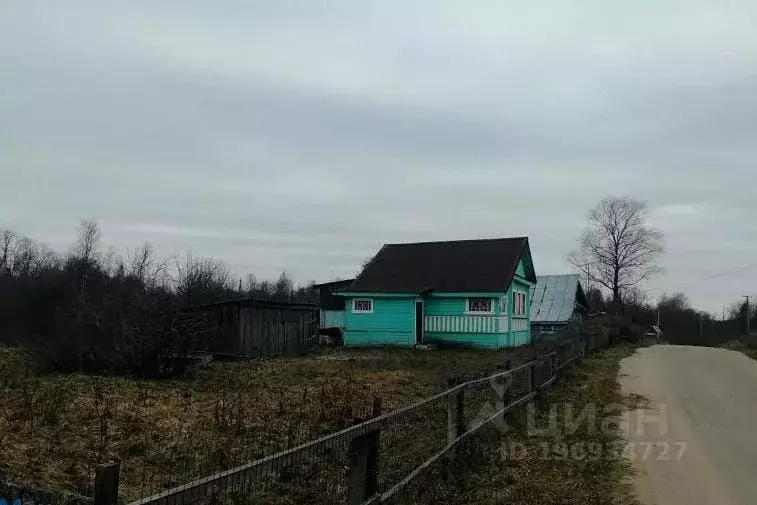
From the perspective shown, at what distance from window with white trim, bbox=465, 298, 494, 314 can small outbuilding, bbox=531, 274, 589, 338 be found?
1455 centimetres

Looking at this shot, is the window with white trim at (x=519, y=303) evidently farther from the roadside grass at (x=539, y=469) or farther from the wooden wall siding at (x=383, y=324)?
the roadside grass at (x=539, y=469)

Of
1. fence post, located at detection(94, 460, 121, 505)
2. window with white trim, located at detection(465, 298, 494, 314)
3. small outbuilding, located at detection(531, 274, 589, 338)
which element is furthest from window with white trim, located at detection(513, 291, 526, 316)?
fence post, located at detection(94, 460, 121, 505)

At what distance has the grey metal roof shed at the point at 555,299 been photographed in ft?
140

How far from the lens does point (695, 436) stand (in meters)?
9.30

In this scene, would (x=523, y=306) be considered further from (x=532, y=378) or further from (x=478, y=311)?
(x=532, y=378)

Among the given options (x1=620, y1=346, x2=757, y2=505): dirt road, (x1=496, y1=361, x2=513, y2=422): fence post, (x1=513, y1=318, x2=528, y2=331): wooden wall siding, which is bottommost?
(x1=620, y1=346, x2=757, y2=505): dirt road

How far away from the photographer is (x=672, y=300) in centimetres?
8738

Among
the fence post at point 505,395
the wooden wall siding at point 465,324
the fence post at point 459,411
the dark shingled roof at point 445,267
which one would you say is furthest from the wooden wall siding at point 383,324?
the fence post at point 459,411

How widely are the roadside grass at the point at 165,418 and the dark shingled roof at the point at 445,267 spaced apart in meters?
→ 13.0

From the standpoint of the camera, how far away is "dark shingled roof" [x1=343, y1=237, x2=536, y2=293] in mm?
27844

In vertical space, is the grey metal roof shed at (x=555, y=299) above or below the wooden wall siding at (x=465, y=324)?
above

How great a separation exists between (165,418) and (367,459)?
505cm

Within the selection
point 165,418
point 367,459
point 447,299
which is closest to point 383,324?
point 447,299

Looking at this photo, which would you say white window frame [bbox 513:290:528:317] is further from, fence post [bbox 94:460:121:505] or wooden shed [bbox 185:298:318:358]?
fence post [bbox 94:460:121:505]
